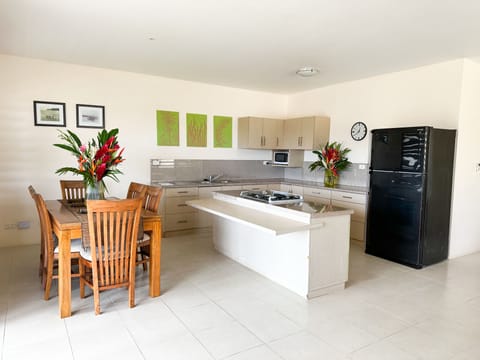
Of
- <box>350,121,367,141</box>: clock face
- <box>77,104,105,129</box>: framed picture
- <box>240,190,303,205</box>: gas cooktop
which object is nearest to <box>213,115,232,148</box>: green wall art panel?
<box>77,104,105,129</box>: framed picture

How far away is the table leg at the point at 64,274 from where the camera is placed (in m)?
2.70

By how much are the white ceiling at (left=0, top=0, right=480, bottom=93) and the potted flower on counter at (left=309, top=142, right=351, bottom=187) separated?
1.26m

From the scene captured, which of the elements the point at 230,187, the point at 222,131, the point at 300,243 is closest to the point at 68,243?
the point at 300,243

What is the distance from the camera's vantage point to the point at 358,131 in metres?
5.46

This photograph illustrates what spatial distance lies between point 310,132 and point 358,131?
826 mm

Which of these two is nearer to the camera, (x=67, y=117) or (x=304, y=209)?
(x=304, y=209)

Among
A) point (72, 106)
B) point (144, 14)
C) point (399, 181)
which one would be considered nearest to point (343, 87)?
point (399, 181)

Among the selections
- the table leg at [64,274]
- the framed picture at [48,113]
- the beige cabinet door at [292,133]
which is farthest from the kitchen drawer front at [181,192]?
the table leg at [64,274]

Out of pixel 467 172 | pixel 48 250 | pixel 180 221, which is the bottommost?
pixel 180 221

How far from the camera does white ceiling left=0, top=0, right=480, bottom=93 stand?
2877 millimetres

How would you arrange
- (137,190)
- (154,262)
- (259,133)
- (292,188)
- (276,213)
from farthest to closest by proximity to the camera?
(259,133)
(292,188)
(137,190)
(276,213)
(154,262)

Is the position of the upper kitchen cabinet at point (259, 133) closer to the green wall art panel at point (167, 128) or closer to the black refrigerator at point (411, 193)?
the green wall art panel at point (167, 128)

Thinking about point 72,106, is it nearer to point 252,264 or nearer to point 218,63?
point 218,63

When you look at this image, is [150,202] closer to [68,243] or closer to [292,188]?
[68,243]
